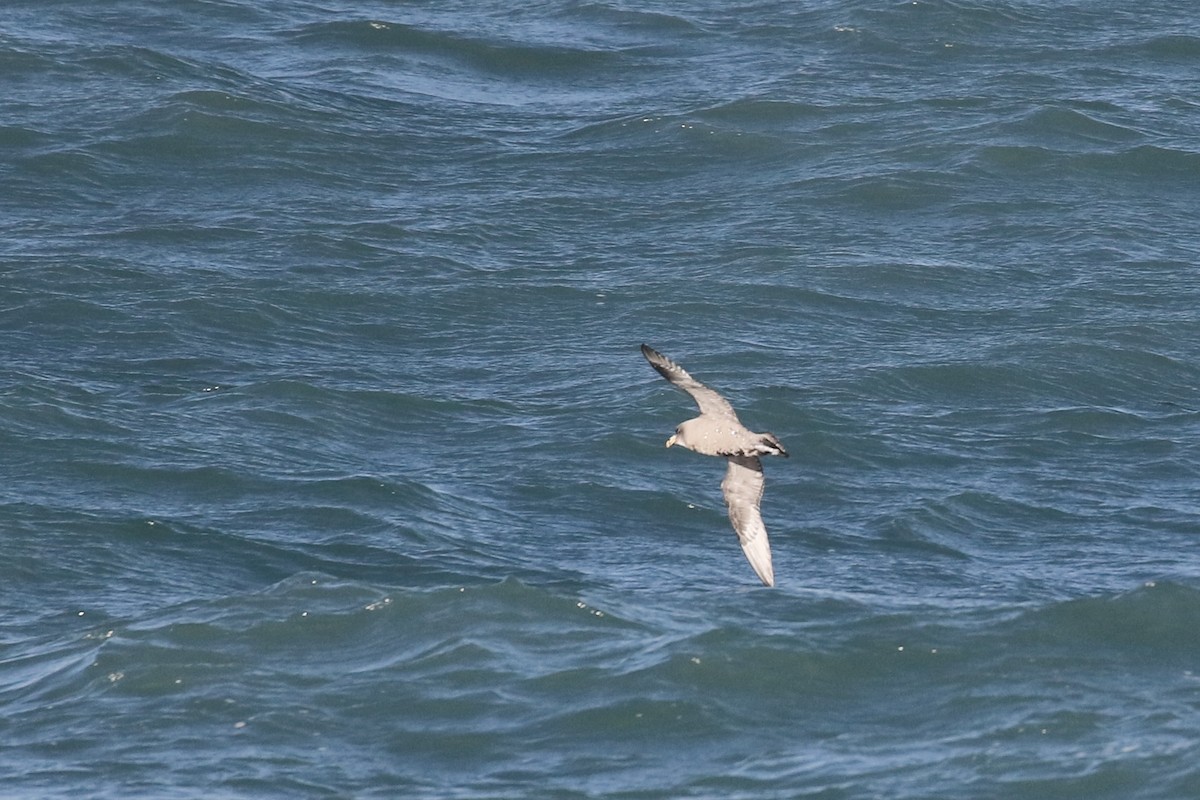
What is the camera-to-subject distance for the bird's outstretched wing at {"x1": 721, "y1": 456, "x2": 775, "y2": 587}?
1678 cm

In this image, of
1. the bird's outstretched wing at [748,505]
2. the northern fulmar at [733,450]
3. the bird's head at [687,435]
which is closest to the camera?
the northern fulmar at [733,450]

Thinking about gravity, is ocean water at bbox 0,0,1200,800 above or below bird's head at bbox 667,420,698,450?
below

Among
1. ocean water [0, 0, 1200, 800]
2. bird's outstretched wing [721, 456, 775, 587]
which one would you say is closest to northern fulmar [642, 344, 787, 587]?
bird's outstretched wing [721, 456, 775, 587]

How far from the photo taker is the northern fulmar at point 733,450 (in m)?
16.4

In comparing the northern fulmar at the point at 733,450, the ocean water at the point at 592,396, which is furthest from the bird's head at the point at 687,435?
the ocean water at the point at 592,396

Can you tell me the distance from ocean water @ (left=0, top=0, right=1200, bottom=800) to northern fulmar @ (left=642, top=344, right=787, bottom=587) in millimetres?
1387

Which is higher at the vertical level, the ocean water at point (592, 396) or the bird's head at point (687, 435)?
the bird's head at point (687, 435)

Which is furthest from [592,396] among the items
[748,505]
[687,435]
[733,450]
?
[733,450]

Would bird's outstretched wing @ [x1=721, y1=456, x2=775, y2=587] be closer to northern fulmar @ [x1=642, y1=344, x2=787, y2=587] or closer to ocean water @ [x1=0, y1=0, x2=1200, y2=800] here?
northern fulmar @ [x1=642, y1=344, x2=787, y2=587]

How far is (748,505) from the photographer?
55.5 feet

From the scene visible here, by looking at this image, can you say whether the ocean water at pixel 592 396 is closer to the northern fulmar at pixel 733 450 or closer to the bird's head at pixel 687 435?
the northern fulmar at pixel 733 450

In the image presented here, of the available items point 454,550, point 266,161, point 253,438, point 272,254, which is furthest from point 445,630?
point 266,161

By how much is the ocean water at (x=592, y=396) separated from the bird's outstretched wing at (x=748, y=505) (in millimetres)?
1273

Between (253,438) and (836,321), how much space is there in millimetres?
7885
